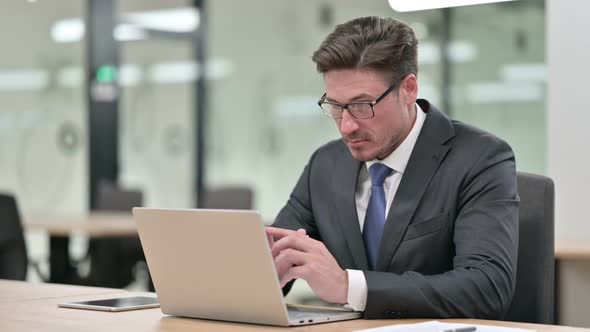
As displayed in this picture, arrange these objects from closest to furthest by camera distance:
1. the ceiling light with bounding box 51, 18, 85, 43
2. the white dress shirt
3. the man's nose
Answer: the man's nose < the white dress shirt < the ceiling light with bounding box 51, 18, 85, 43

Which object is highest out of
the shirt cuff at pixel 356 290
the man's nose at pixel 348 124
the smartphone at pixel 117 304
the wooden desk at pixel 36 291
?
the man's nose at pixel 348 124

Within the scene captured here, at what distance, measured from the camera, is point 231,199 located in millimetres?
5984

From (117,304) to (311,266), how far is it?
59 centimetres

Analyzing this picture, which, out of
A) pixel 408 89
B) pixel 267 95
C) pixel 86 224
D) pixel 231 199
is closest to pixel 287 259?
pixel 408 89

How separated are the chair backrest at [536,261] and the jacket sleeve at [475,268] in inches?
5.1

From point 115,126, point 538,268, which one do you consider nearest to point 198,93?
point 115,126

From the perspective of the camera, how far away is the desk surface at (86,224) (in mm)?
5234

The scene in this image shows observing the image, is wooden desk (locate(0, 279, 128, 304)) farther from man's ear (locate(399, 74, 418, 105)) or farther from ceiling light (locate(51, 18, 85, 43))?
ceiling light (locate(51, 18, 85, 43))

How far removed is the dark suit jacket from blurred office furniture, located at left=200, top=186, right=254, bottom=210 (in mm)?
3205

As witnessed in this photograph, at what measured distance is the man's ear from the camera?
2469mm

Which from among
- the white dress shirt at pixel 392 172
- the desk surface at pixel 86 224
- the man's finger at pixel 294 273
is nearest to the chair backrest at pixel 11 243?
the desk surface at pixel 86 224

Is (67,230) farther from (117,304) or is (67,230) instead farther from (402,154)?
(402,154)

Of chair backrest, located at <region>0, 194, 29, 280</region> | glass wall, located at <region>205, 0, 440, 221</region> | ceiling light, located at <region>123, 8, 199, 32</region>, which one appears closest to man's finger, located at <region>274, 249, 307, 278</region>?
chair backrest, located at <region>0, 194, 29, 280</region>

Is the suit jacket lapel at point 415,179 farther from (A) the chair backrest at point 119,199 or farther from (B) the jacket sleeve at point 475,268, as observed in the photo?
(A) the chair backrest at point 119,199
